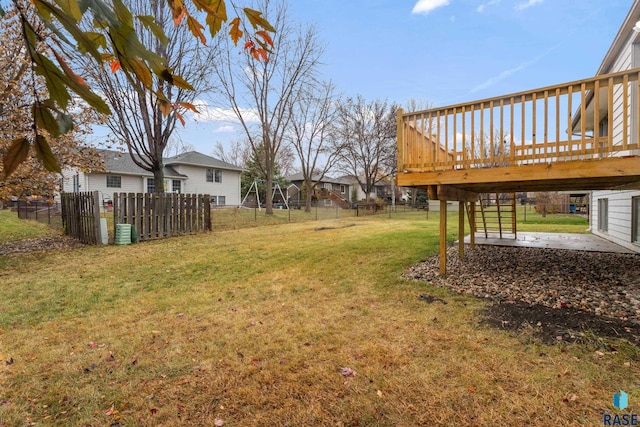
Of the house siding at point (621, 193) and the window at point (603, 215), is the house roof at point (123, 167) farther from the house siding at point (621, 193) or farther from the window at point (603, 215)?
the window at point (603, 215)

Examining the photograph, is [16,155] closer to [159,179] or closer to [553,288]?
[553,288]

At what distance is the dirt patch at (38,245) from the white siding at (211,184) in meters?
14.9

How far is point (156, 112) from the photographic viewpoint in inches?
470

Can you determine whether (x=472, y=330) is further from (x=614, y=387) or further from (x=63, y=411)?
→ (x=63, y=411)

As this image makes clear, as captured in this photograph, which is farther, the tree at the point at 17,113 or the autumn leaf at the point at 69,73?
the tree at the point at 17,113

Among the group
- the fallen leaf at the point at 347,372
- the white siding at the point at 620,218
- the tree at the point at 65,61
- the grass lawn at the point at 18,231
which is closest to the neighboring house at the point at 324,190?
the grass lawn at the point at 18,231

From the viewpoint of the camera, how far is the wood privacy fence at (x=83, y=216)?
8.84m

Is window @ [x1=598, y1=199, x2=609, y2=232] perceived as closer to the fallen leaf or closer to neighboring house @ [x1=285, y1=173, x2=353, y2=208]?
the fallen leaf

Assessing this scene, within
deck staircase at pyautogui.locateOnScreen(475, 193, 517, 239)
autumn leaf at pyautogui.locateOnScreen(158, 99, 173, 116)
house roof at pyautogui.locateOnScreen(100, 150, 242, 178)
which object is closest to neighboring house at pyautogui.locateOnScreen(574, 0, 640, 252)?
deck staircase at pyautogui.locateOnScreen(475, 193, 517, 239)

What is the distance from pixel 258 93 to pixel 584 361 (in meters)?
19.9

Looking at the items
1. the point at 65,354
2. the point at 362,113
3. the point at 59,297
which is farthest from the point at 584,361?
the point at 362,113

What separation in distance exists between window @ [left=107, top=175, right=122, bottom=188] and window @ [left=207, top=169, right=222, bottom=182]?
631 centimetres

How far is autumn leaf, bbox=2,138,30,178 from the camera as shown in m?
0.74

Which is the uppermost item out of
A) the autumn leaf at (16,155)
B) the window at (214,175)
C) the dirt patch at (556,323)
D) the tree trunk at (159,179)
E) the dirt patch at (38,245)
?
the window at (214,175)
